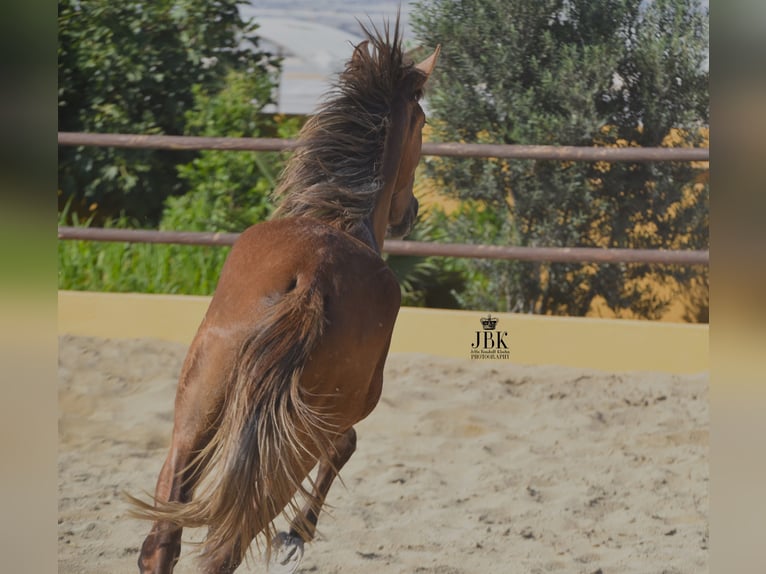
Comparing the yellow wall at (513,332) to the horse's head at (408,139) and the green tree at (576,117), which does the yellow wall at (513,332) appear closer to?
the green tree at (576,117)

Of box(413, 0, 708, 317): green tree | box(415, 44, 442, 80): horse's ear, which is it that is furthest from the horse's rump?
box(413, 0, 708, 317): green tree

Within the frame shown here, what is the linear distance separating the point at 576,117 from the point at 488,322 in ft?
4.55

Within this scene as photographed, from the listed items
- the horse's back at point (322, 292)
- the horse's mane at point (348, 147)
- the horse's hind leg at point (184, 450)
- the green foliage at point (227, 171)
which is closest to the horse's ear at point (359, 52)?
the horse's mane at point (348, 147)

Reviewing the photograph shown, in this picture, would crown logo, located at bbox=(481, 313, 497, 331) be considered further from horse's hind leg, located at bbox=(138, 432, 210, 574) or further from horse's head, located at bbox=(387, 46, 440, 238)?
horse's hind leg, located at bbox=(138, 432, 210, 574)

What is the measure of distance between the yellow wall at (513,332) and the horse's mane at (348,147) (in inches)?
92.6

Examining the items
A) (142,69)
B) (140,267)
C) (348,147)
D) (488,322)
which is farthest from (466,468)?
(142,69)

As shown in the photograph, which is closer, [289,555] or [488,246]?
[289,555]

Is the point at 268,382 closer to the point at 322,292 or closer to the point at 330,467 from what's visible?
the point at 322,292

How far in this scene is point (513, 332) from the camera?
4.59m

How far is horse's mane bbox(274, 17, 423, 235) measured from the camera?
87.1 inches
